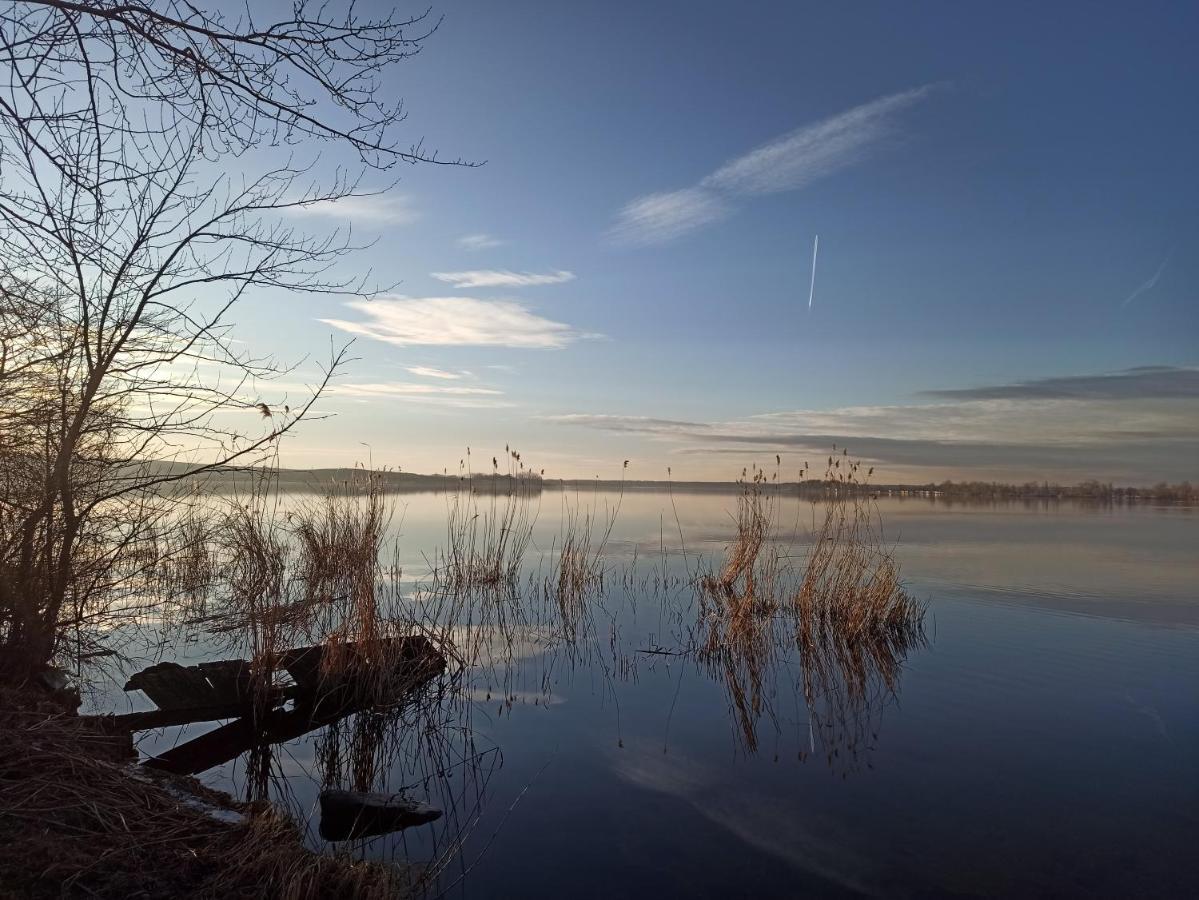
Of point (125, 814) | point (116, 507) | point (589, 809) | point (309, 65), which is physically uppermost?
point (309, 65)

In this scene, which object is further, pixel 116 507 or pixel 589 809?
pixel 116 507

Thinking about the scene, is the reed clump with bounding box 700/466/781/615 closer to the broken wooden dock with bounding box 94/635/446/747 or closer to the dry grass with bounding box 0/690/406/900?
the broken wooden dock with bounding box 94/635/446/747

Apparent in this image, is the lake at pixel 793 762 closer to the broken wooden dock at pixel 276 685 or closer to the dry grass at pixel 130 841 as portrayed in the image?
the broken wooden dock at pixel 276 685

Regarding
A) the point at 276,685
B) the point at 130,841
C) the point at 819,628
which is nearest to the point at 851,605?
the point at 819,628

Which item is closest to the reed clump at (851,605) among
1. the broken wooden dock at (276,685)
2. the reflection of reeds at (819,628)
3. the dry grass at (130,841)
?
the reflection of reeds at (819,628)

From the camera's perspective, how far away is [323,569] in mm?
7555

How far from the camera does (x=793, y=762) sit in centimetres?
452

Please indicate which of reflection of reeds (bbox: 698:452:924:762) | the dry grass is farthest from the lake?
the dry grass

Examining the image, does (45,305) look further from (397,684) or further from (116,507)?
(397,684)

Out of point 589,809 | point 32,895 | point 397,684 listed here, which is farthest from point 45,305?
point 589,809

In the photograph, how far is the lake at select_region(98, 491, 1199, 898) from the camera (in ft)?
10.8

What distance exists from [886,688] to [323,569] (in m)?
5.28

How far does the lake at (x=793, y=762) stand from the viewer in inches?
130

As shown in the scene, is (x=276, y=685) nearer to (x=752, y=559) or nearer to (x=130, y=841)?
(x=130, y=841)
